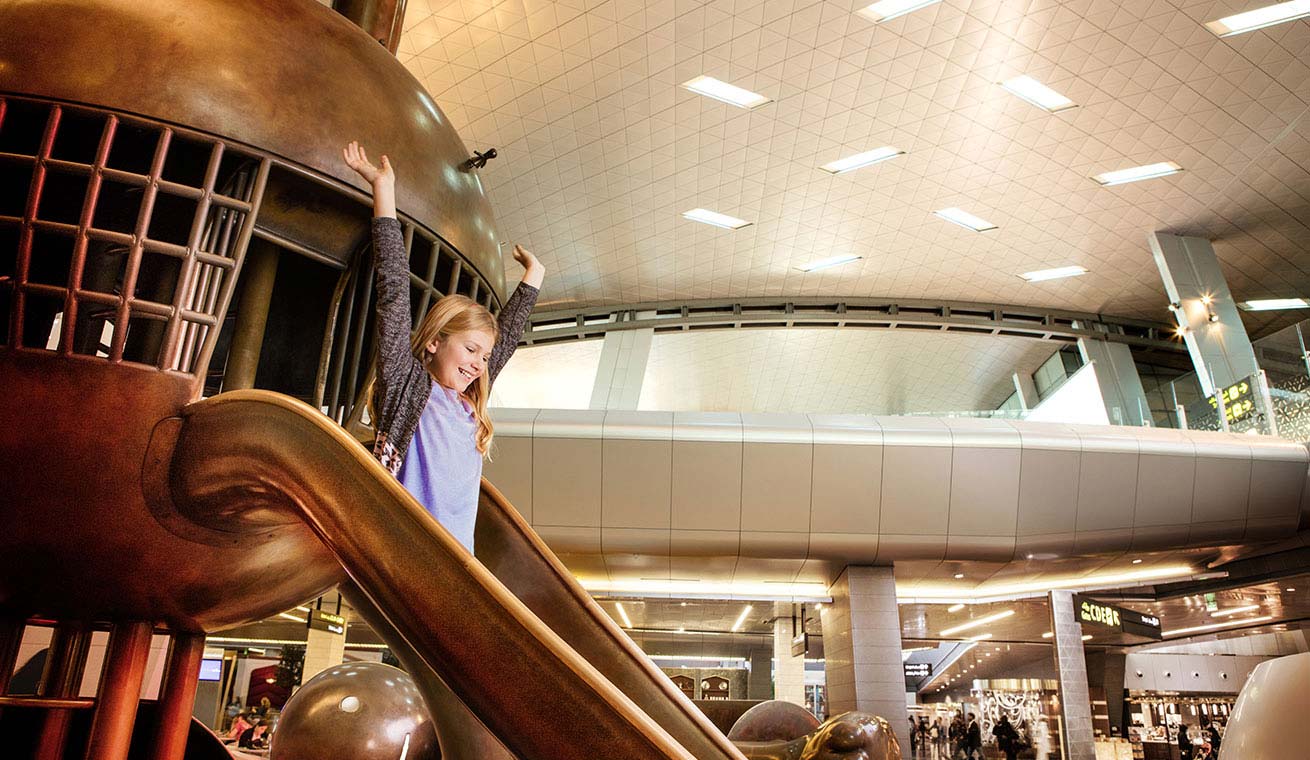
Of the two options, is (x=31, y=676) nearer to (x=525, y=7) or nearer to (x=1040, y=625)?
(x=525, y=7)

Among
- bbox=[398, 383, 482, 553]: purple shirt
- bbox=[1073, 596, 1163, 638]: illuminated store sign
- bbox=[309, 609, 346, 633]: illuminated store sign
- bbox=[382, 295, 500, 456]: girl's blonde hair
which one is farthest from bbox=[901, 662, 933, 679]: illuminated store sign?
bbox=[382, 295, 500, 456]: girl's blonde hair

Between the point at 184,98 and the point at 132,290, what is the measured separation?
367 mm

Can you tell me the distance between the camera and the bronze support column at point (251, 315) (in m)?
1.58

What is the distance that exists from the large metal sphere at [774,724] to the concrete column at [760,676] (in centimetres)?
1741

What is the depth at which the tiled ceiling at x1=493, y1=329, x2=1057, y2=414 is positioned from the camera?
88.5 feet

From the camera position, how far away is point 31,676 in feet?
22.9

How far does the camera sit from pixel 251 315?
163 cm

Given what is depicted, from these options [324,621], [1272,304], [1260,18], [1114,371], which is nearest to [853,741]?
[324,621]

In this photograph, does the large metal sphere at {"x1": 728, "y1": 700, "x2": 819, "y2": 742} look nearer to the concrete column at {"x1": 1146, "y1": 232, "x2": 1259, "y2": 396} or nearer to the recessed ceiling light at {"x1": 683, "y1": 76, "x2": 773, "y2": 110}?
the recessed ceiling light at {"x1": 683, "y1": 76, "x2": 773, "y2": 110}

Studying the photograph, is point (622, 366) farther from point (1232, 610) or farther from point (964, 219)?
point (1232, 610)

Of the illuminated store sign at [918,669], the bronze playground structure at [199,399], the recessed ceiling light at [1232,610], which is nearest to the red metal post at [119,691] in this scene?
the bronze playground structure at [199,399]

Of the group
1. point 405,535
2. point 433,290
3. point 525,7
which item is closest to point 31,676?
point 433,290

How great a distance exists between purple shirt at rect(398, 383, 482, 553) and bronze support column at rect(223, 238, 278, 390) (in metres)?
0.37

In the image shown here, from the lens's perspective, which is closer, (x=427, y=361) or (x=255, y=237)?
(x=255, y=237)
